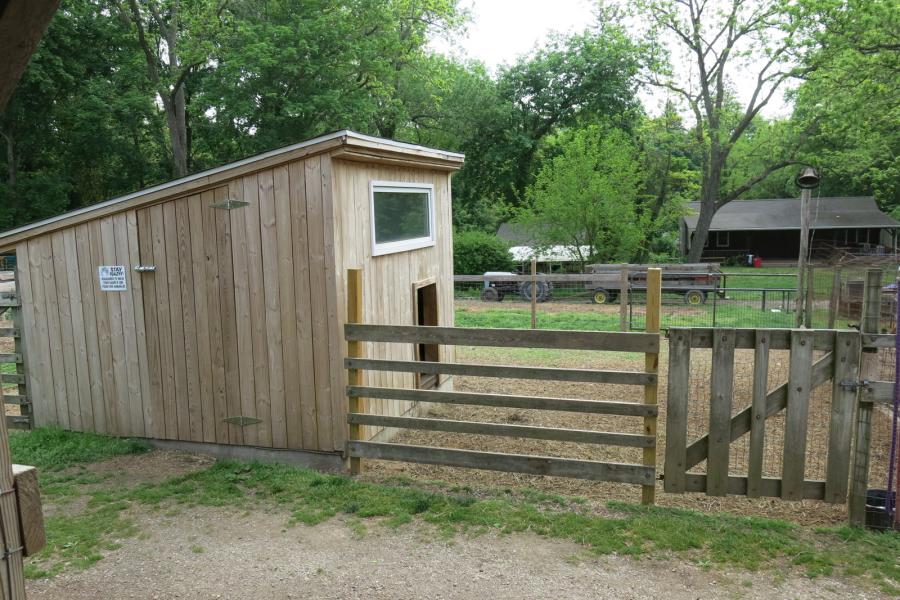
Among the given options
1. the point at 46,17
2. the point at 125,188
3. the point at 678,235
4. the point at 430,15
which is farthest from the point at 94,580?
the point at 678,235

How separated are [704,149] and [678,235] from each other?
41.9 ft

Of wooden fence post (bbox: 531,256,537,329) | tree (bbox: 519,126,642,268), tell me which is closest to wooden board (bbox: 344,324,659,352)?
wooden fence post (bbox: 531,256,537,329)

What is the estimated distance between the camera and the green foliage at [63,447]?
5.88 m

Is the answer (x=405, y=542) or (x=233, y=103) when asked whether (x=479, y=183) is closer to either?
(x=233, y=103)

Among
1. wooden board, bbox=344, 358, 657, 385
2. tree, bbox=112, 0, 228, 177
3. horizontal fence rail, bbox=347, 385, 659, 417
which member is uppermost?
tree, bbox=112, 0, 228, 177

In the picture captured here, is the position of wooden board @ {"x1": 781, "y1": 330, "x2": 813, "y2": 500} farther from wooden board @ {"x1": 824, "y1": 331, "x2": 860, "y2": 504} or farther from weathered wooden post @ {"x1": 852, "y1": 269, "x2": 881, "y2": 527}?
weathered wooden post @ {"x1": 852, "y1": 269, "x2": 881, "y2": 527}

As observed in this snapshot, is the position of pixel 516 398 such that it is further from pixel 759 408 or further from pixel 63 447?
pixel 63 447

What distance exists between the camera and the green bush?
25234mm

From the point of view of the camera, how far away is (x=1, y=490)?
4.84 ft

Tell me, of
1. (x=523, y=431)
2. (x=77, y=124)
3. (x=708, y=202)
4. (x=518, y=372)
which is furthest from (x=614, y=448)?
(x=77, y=124)

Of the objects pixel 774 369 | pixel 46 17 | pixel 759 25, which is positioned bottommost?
pixel 774 369

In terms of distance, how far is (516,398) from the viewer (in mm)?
4984

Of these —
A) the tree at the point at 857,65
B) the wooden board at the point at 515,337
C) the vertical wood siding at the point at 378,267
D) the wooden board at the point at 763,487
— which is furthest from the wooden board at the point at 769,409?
the tree at the point at 857,65

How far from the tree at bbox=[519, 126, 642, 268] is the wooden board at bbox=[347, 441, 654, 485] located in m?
18.6
